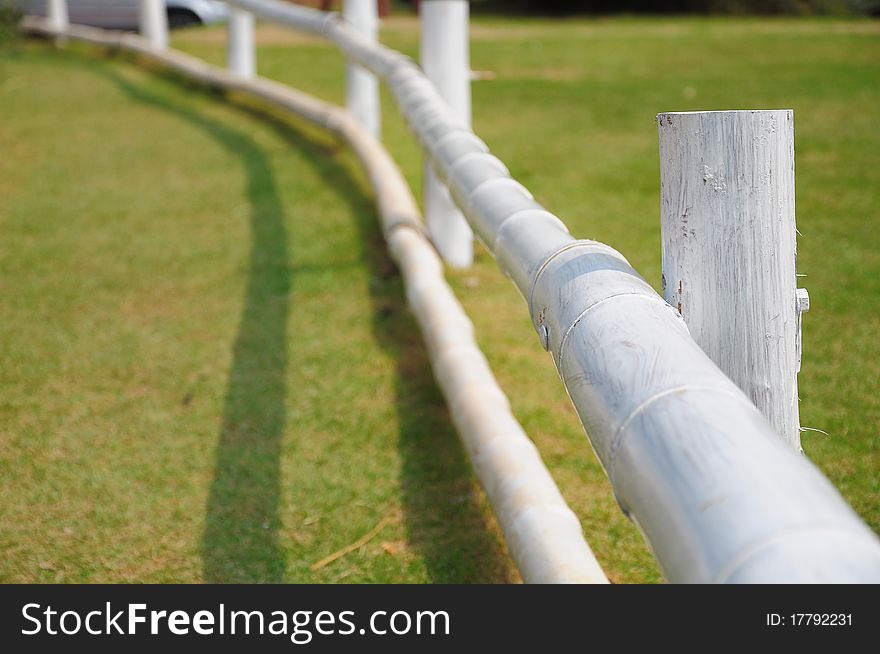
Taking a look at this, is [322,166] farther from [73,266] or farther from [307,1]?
[307,1]

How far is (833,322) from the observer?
3.57 metres

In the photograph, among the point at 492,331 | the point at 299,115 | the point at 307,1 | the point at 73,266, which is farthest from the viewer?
the point at 307,1

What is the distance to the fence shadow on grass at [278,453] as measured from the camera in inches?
96.7

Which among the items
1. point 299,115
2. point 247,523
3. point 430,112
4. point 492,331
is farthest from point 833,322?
point 299,115

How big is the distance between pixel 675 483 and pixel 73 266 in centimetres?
412

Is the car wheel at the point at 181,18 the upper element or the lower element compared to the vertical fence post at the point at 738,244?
lower

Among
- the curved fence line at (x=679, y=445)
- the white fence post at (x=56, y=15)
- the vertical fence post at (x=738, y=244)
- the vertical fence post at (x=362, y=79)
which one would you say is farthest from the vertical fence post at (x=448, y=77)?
the white fence post at (x=56, y=15)

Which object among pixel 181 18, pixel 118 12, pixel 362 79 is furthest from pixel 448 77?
pixel 118 12

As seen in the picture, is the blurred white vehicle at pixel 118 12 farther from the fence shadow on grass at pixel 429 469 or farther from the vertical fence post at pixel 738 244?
the vertical fence post at pixel 738 244

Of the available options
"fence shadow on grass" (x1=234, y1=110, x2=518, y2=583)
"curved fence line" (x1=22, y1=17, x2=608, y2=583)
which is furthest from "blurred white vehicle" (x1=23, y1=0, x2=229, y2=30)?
"fence shadow on grass" (x1=234, y1=110, x2=518, y2=583)

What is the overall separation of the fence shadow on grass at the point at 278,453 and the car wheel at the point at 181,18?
1059 centimetres

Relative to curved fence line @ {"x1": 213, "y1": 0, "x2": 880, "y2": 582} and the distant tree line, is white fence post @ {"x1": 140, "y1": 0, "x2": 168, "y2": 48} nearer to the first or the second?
the distant tree line

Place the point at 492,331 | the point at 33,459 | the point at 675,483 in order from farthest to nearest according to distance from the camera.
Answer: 1. the point at 492,331
2. the point at 33,459
3. the point at 675,483

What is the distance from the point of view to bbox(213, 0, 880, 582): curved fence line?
0.84m
